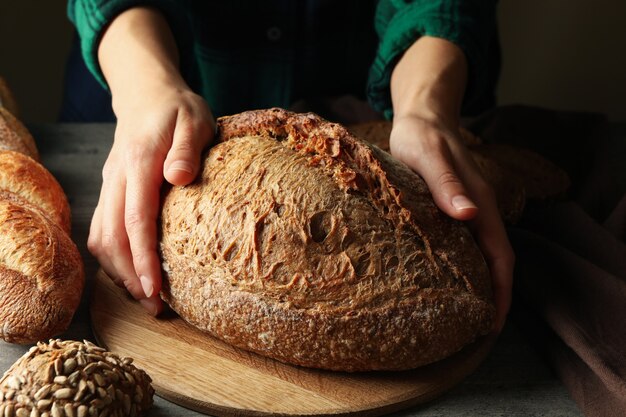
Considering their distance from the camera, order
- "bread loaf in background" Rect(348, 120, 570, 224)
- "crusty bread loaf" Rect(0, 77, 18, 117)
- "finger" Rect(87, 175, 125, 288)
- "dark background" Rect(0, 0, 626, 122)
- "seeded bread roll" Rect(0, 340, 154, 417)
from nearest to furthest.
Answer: "seeded bread roll" Rect(0, 340, 154, 417) → "finger" Rect(87, 175, 125, 288) → "bread loaf in background" Rect(348, 120, 570, 224) → "crusty bread loaf" Rect(0, 77, 18, 117) → "dark background" Rect(0, 0, 626, 122)

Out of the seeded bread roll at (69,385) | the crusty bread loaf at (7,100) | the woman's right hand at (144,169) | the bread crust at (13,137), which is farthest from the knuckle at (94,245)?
the crusty bread loaf at (7,100)

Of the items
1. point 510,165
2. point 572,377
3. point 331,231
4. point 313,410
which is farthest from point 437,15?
point 313,410

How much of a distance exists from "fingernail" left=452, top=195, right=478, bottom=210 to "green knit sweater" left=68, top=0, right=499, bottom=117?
0.61 metres

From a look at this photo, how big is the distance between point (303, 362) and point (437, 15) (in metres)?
0.96

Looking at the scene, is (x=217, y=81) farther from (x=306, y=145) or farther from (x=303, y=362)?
(x=303, y=362)

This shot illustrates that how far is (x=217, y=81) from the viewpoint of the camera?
6.90ft

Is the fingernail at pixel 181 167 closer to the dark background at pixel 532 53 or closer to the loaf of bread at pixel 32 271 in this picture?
the loaf of bread at pixel 32 271

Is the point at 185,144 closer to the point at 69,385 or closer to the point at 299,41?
the point at 69,385

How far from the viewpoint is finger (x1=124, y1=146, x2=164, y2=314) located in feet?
4.16

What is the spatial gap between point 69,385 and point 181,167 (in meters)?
0.43

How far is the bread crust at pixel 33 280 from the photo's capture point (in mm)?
1175

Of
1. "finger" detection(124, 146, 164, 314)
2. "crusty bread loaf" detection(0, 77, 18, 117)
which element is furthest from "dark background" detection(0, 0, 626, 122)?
"finger" detection(124, 146, 164, 314)

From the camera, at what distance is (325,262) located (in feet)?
3.77

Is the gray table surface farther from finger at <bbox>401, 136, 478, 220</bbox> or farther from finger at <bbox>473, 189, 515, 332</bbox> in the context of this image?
finger at <bbox>401, 136, 478, 220</bbox>
